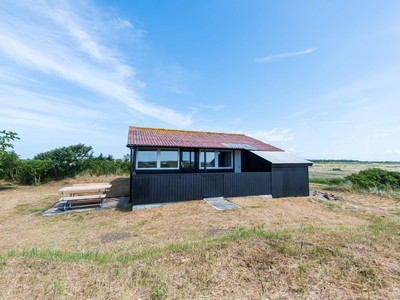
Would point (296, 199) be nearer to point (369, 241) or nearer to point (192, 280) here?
point (369, 241)

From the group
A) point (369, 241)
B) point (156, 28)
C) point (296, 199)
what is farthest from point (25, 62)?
point (296, 199)

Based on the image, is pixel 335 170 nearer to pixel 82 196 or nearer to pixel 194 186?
pixel 194 186

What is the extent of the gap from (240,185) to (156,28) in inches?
405

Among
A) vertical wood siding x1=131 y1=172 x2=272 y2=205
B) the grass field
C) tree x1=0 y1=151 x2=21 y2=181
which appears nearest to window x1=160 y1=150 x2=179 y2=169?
vertical wood siding x1=131 y1=172 x2=272 y2=205

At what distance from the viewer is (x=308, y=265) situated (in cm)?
260

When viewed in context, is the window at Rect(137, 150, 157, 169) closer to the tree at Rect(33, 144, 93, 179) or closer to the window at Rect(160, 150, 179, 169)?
the window at Rect(160, 150, 179, 169)

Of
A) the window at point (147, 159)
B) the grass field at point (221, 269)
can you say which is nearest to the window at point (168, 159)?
the window at point (147, 159)

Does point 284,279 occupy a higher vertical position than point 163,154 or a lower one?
lower

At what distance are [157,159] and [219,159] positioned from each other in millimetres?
4425

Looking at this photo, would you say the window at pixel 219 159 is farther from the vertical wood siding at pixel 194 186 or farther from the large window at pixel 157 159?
the vertical wood siding at pixel 194 186

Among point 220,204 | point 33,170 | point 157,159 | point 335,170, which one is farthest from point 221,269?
point 335,170

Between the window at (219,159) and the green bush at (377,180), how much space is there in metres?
11.6

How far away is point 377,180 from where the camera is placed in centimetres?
1581

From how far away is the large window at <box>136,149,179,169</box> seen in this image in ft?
34.3
